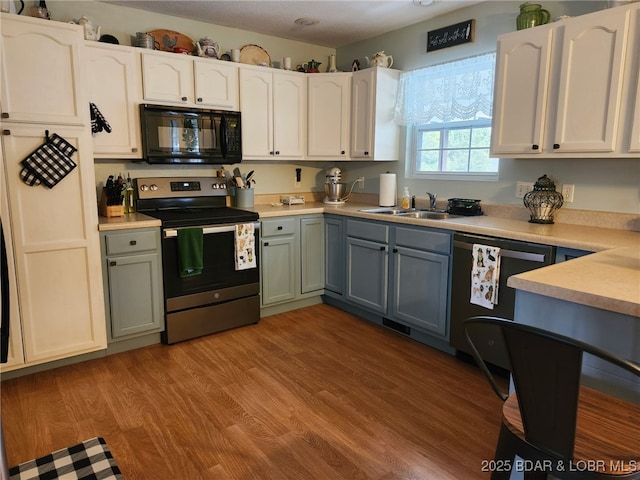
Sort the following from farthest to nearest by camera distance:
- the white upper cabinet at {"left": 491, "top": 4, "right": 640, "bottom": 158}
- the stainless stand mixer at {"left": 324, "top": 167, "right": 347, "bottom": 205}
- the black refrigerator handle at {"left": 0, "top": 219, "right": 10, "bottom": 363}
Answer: the stainless stand mixer at {"left": 324, "top": 167, "right": 347, "bottom": 205}
the white upper cabinet at {"left": 491, "top": 4, "right": 640, "bottom": 158}
the black refrigerator handle at {"left": 0, "top": 219, "right": 10, "bottom": 363}

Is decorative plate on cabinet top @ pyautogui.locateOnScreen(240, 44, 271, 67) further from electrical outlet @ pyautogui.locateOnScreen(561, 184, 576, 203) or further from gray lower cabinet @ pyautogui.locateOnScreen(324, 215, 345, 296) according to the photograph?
electrical outlet @ pyautogui.locateOnScreen(561, 184, 576, 203)

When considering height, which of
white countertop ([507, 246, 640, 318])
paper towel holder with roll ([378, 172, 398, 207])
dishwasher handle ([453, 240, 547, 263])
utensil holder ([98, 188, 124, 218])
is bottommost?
dishwasher handle ([453, 240, 547, 263])

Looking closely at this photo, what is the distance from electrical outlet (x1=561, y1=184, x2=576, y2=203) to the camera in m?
2.82

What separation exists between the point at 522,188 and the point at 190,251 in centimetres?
239

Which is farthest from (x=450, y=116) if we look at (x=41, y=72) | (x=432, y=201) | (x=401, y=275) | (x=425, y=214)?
(x=41, y=72)

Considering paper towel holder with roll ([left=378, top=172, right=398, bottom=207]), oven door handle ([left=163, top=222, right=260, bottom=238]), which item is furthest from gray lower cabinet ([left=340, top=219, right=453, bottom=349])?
oven door handle ([left=163, top=222, right=260, bottom=238])

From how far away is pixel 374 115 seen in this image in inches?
149

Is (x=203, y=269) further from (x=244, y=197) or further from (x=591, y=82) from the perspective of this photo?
(x=591, y=82)

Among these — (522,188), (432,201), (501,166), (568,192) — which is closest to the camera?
(568,192)

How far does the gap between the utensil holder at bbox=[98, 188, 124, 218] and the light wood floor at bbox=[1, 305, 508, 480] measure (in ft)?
3.25

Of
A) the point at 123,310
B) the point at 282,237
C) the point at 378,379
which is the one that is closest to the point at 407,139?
the point at 282,237

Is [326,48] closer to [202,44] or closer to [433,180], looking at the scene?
[202,44]

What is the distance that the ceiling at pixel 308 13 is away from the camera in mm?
3275

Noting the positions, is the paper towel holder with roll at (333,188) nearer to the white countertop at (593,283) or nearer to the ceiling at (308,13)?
the ceiling at (308,13)
